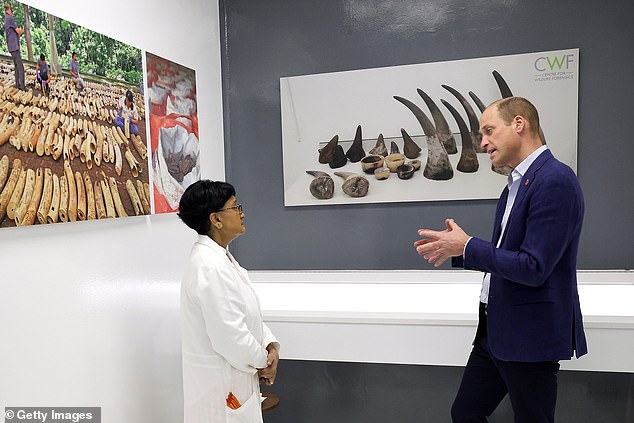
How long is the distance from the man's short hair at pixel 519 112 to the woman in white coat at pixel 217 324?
101cm

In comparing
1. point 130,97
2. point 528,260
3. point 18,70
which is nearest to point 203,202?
point 130,97

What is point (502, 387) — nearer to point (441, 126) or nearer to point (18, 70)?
point (441, 126)

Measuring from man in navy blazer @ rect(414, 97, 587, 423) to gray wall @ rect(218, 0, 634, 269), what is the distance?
105 cm

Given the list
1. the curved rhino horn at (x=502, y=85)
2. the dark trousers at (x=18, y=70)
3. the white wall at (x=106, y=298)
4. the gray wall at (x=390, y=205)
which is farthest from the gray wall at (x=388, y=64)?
the dark trousers at (x=18, y=70)

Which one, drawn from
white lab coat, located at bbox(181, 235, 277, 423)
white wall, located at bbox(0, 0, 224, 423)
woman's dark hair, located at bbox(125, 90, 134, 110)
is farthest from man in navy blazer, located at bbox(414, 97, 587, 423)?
woman's dark hair, located at bbox(125, 90, 134, 110)

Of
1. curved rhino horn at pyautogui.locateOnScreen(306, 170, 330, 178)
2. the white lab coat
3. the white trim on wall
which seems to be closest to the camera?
the white lab coat

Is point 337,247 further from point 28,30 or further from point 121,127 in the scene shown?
point 28,30

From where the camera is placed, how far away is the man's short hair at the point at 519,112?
5.53ft

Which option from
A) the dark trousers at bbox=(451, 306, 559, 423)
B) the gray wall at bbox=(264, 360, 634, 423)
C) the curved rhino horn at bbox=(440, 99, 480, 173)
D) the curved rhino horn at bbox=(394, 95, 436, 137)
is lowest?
the gray wall at bbox=(264, 360, 634, 423)

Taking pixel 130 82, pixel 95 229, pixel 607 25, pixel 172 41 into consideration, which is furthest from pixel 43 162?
pixel 607 25

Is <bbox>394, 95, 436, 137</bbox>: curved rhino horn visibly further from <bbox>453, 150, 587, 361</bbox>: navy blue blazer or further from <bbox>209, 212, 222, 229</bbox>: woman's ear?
<bbox>209, 212, 222, 229</bbox>: woman's ear

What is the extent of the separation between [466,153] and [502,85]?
40cm

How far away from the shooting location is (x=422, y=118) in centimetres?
275

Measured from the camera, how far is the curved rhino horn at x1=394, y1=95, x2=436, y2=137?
2.73m
